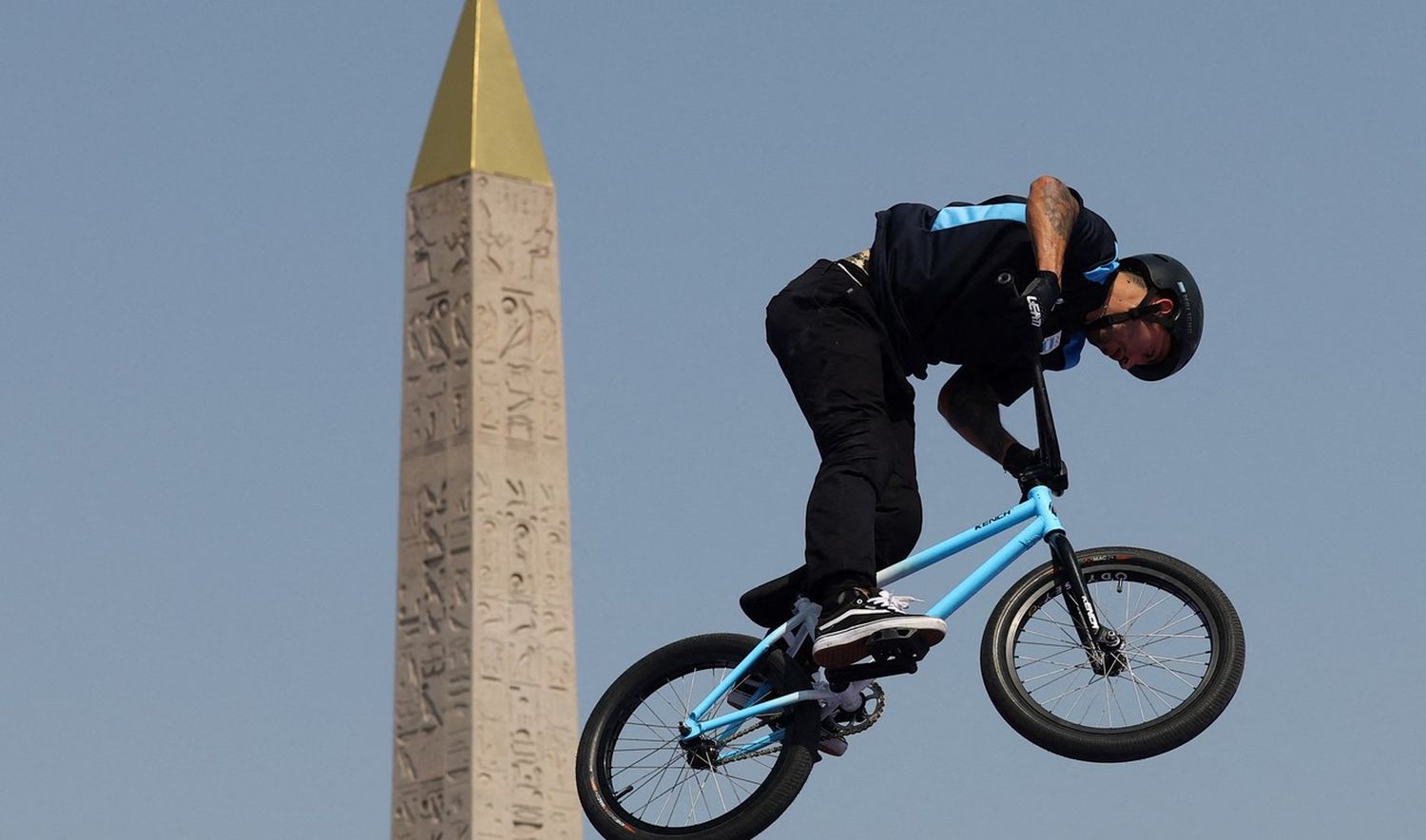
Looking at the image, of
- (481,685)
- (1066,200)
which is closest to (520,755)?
(481,685)

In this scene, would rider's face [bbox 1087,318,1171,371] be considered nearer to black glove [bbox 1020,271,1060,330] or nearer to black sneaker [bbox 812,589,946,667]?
black glove [bbox 1020,271,1060,330]

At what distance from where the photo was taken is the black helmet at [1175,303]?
2084cm

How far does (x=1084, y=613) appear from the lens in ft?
67.4

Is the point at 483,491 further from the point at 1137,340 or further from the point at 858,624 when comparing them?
the point at 1137,340

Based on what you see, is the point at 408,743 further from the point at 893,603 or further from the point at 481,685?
the point at 893,603

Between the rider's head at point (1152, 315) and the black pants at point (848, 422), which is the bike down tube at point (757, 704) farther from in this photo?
the rider's head at point (1152, 315)

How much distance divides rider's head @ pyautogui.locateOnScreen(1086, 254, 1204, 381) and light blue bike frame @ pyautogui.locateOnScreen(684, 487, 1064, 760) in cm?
68

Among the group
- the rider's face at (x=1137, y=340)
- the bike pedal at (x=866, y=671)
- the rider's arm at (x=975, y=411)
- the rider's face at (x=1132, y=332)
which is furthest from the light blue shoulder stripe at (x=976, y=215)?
the bike pedal at (x=866, y=671)

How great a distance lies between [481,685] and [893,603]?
5.72 feet

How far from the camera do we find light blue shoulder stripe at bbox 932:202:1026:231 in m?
20.8

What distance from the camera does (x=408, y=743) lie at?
64.7 feet

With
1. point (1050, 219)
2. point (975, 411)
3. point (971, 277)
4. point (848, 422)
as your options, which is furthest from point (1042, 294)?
point (975, 411)

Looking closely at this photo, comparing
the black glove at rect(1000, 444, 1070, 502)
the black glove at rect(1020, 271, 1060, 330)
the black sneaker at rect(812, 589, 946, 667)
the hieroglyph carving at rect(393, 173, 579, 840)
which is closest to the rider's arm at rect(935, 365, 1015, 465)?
the black glove at rect(1000, 444, 1070, 502)

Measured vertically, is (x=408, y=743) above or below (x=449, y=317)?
below
